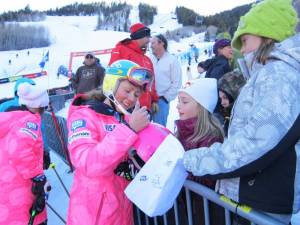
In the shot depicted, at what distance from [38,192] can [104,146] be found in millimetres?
1206

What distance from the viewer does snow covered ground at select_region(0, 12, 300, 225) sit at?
4906 mm

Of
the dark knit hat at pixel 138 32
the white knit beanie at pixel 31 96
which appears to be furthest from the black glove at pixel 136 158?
the dark knit hat at pixel 138 32

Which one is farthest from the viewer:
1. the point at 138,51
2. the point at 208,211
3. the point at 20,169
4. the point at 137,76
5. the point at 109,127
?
the point at 138,51

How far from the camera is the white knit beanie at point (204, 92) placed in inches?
88.8

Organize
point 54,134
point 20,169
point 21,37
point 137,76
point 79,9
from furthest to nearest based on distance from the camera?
1. point 79,9
2. point 21,37
3. point 54,134
4. point 20,169
5. point 137,76

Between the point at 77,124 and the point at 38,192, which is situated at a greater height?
the point at 77,124

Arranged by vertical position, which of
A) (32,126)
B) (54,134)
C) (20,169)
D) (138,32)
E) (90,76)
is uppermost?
(138,32)

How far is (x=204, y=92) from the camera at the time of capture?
2273 millimetres

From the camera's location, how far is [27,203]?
2766 mm

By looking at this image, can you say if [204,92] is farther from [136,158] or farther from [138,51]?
[138,51]

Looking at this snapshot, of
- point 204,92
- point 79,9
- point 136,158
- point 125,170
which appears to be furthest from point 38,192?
point 79,9

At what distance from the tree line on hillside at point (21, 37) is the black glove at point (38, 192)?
65.0 metres

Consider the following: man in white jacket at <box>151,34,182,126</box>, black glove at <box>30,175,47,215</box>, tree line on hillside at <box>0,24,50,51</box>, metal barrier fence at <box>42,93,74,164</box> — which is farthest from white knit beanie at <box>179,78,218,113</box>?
tree line on hillside at <box>0,24,50,51</box>

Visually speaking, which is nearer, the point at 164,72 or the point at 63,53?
the point at 164,72
